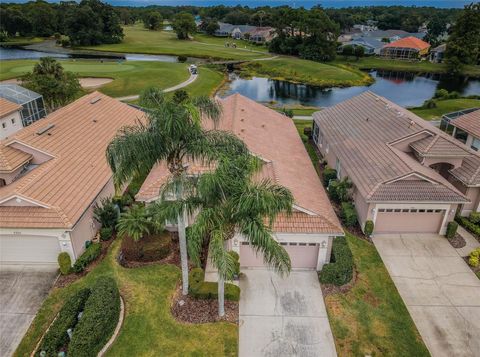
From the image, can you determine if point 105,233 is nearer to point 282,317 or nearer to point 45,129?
point 45,129

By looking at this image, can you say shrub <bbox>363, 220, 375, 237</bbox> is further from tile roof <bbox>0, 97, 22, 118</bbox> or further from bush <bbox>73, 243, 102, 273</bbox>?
tile roof <bbox>0, 97, 22, 118</bbox>

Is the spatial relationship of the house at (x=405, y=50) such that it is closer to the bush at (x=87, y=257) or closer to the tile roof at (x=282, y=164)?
the tile roof at (x=282, y=164)

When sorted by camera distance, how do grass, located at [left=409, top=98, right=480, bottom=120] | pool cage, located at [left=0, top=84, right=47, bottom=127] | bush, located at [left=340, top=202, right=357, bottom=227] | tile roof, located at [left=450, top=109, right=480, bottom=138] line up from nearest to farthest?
bush, located at [left=340, top=202, right=357, bottom=227] → tile roof, located at [left=450, top=109, right=480, bottom=138] → pool cage, located at [left=0, top=84, right=47, bottom=127] → grass, located at [left=409, top=98, right=480, bottom=120]

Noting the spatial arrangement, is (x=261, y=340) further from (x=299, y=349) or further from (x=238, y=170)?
(x=238, y=170)

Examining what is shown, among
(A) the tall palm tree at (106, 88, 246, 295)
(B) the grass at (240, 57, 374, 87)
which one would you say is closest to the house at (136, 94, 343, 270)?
(A) the tall palm tree at (106, 88, 246, 295)

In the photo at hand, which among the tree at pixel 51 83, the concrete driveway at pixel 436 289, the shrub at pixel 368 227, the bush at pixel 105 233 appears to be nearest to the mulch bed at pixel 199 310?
→ the bush at pixel 105 233

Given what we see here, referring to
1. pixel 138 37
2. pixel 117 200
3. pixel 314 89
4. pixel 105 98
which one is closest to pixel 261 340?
pixel 117 200

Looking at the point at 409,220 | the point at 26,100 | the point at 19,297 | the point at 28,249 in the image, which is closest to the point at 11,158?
the point at 28,249
